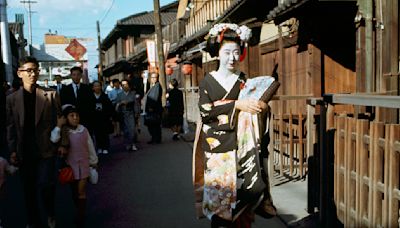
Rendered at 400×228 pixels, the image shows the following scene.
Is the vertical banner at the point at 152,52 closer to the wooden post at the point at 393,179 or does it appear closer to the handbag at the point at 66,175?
the handbag at the point at 66,175

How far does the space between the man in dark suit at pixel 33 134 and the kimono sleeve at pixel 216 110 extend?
1984mm

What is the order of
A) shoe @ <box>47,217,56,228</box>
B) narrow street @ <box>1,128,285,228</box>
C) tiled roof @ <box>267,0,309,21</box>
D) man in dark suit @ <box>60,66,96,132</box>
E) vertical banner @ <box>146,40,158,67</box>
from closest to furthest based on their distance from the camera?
1. shoe @ <box>47,217,56,228</box>
2. narrow street @ <box>1,128,285,228</box>
3. tiled roof @ <box>267,0,309,21</box>
4. man in dark suit @ <box>60,66,96,132</box>
5. vertical banner @ <box>146,40,158,67</box>

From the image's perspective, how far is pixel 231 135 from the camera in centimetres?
374

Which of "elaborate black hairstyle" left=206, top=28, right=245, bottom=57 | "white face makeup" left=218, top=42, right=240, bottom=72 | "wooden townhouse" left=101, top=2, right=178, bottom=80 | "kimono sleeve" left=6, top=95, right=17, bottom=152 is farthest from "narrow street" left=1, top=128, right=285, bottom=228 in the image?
"wooden townhouse" left=101, top=2, right=178, bottom=80

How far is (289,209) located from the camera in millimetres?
5398

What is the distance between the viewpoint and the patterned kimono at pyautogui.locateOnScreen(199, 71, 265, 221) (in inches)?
147

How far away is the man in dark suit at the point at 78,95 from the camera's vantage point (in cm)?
785

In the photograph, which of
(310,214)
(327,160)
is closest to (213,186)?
(327,160)

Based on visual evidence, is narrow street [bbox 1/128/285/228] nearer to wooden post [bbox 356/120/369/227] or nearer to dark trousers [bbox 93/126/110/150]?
dark trousers [bbox 93/126/110/150]

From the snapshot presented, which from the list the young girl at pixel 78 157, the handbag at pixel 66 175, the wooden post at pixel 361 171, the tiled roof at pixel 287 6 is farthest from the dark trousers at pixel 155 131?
the wooden post at pixel 361 171

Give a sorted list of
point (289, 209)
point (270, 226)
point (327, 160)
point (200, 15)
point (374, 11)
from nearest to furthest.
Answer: point (327, 160) < point (270, 226) < point (289, 209) < point (374, 11) < point (200, 15)

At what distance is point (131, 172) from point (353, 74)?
452 centimetres

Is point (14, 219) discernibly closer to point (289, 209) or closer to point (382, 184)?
point (289, 209)

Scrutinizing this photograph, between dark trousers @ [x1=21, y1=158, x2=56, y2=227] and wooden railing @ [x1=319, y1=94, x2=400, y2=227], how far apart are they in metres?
2.97
